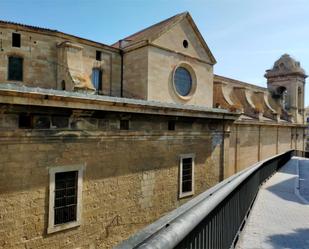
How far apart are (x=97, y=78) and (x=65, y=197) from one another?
1118 centimetres

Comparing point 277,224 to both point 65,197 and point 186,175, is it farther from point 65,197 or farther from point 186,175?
point 186,175

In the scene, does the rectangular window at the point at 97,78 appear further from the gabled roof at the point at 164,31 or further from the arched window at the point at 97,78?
the gabled roof at the point at 164,31

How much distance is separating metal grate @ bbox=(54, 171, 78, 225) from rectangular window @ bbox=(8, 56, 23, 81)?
9603mm

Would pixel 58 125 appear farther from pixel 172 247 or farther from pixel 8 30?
pixel 8 30

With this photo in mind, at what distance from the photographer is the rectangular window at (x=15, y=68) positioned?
14.7 meters

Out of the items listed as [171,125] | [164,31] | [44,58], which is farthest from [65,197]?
[164,31]

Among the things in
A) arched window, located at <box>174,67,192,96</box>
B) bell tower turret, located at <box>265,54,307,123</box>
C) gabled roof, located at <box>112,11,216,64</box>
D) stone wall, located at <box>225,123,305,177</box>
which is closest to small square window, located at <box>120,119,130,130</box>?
gabled roof, located at <box>112,11,216,64</box>

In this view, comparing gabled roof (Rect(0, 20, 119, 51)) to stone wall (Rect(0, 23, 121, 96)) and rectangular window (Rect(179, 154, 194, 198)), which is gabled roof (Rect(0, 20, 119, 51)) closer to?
stone wall (Rect(0, 23, 121, 96))

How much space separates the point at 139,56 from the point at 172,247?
1655 centimetres

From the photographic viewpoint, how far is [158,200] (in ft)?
32.9

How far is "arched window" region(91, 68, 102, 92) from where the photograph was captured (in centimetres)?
1739

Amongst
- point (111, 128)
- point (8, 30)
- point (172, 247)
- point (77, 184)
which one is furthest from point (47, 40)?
point (172, 247)

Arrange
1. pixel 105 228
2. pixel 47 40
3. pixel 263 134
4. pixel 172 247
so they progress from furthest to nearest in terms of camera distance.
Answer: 1. pixel 263 134
2. pixel 47 40
3. pixel 105 228
4. pixel 172 247

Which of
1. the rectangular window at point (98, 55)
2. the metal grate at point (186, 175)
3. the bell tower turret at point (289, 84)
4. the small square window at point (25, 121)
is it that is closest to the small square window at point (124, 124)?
the small square window at point (25, 121)
